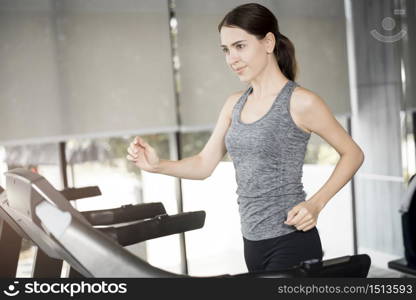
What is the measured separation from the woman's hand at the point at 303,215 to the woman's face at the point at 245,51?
0.37 meters

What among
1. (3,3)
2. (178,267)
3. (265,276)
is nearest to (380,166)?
(178,267)

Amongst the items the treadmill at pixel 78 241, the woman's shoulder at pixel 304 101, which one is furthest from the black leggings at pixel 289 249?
the woman's shoulder at pixel 304 101

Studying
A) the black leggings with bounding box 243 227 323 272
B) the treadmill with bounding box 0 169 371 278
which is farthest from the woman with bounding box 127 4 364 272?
the treadmill with bounding box 0 169 371 278

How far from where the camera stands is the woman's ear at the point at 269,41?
4.54ft

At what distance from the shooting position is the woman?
1292mm

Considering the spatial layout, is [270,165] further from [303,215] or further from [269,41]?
[269,41]

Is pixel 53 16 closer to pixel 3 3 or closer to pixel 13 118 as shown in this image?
pixel 3 3

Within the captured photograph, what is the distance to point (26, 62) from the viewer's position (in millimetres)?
2814

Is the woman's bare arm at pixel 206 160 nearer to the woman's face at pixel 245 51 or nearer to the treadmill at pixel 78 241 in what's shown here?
the woman's face at pixel 245 51

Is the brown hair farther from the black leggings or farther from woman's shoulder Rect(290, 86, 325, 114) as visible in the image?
the black leggings

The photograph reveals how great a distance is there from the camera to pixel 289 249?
1.37 m

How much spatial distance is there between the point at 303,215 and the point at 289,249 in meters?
0.16

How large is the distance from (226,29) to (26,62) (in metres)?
1.73

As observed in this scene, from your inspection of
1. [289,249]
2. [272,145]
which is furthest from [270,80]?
[289,249]
